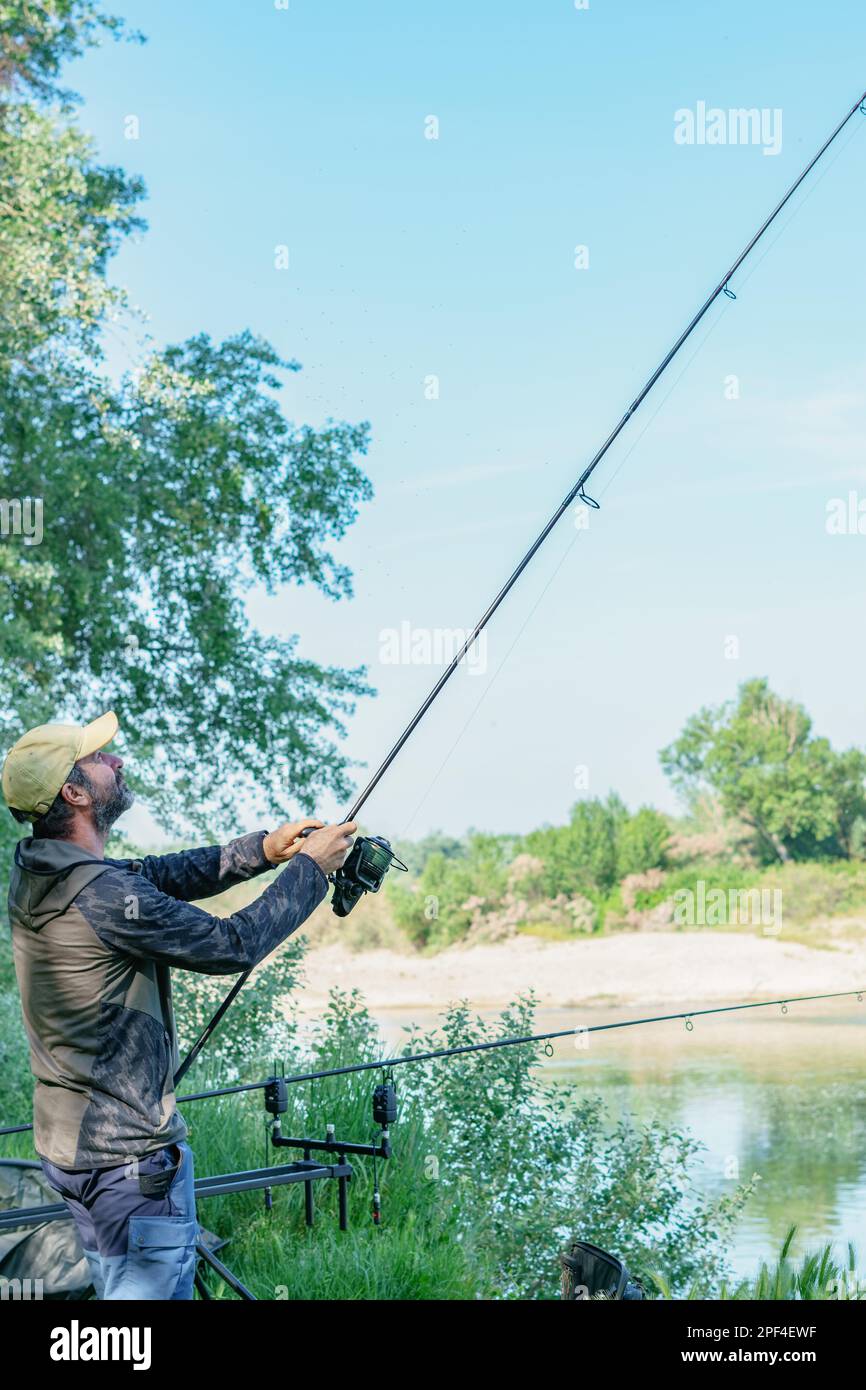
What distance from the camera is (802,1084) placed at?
42.6 ft

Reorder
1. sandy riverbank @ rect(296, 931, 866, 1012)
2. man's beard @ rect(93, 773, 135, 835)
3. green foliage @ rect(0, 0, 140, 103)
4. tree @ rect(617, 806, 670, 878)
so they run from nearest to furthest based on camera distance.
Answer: man's beard @ rect(93, 773, 135, 835) → green foliage @ rect(0, 0, 140, 103) → sandy riverbank @ rect(296, 931, 866, 1012) → tree @ rect(617, 806, 670, 878)

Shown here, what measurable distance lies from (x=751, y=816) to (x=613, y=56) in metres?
8.81

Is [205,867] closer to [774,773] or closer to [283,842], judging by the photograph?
[283,842]

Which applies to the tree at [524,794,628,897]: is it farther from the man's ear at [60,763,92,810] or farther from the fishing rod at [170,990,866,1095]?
the man's ear at [60,763,92,810]

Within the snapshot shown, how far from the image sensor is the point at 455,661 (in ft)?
9.64

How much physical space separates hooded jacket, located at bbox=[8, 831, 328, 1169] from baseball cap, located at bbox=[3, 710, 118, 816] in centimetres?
7

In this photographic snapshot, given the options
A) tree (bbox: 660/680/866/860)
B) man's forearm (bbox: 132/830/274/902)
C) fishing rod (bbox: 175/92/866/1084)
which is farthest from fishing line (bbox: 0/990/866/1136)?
tree (bbox: 660/680/866/860)

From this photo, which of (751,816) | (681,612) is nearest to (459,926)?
(751,816)

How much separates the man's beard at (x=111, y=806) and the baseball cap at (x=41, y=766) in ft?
0.23

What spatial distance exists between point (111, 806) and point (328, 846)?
343mm

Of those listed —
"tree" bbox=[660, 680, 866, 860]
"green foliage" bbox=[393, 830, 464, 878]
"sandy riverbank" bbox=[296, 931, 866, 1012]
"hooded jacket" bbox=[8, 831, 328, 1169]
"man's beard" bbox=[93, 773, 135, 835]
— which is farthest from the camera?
"tree" bbox=[660, 680, 866, 860]

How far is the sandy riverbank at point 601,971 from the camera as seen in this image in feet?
51.6

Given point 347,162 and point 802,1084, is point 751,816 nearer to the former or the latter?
point 802,1084

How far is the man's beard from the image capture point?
7.39 feet
